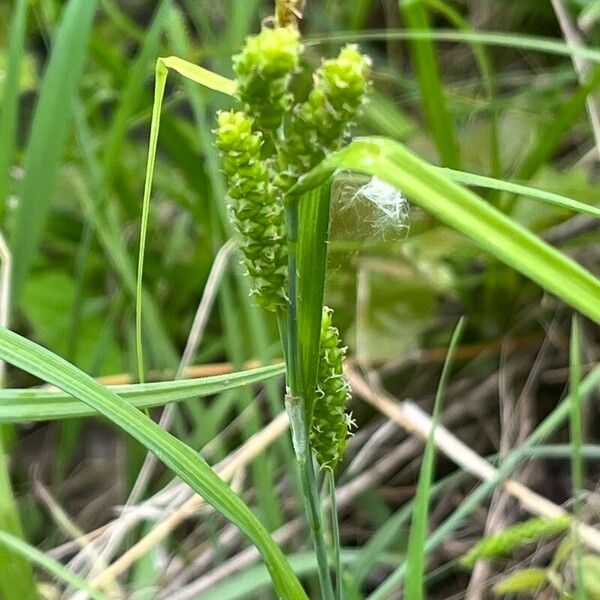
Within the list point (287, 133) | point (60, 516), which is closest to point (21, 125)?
point (60, 516)

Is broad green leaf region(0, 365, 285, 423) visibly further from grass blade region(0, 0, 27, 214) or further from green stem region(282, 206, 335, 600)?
grass blade region(0, 0, 27, 214)

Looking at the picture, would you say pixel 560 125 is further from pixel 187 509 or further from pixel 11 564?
pixel 11 564

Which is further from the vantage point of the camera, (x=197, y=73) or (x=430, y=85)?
(x=430, y=85)

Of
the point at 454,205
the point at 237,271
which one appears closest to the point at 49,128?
the point at 237,271

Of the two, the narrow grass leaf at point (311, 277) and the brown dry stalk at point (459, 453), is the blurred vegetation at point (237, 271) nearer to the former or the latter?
the brown dry stalk at point (459, 453)

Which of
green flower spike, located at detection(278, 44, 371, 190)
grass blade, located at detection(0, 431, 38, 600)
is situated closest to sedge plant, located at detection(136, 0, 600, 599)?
green flower spike, located at detection(278, 44, 371, 190)

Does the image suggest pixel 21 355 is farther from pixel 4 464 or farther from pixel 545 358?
pixel 545 358

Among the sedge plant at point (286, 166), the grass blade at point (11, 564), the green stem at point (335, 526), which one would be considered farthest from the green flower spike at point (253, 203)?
the grass blade at point (11, 564)
